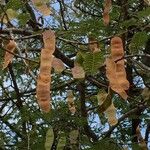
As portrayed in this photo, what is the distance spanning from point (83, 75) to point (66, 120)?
90.4 inches

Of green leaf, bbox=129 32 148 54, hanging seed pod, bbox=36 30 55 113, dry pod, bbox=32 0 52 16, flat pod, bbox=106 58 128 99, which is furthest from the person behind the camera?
green leaf, bbox=129 32 148 54

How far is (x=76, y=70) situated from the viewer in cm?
230

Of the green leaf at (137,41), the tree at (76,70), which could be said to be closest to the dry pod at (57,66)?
the tree at (76,70)

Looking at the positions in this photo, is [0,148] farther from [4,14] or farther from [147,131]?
[4,14]

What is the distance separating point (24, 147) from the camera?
432 cm

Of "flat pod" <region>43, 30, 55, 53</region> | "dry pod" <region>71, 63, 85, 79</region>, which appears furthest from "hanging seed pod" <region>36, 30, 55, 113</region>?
"dry pod" <region>71, 63, 85, 79</region>

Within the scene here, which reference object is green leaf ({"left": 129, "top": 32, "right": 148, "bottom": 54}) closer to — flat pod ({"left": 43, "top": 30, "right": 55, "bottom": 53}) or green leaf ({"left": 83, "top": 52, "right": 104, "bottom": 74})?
green leaf ({"left": 83, "top": 52, "right": 104, "bottom": 74})

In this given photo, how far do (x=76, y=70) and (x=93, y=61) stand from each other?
9 cm

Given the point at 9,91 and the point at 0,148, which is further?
the point at 9,91

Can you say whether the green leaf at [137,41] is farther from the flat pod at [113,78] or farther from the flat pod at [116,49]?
the flat pod at [113,78]

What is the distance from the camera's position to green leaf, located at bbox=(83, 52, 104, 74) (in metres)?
2.27

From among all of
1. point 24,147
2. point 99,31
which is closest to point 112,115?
point 99,31

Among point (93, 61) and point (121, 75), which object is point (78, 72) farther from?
point (121, 75)

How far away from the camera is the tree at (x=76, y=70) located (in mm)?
2350
